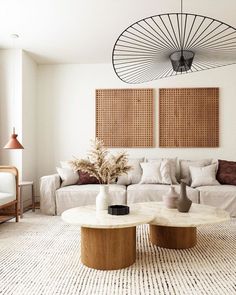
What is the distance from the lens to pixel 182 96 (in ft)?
18.0

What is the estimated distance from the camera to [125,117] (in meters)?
5.59

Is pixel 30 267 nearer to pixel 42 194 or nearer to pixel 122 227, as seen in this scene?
pixel 122 227

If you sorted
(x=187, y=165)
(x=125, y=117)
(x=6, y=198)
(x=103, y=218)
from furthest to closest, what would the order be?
(x=125, y=117)
(x=187, y=165)
(x=6, y=198)
(x=103, y=218)

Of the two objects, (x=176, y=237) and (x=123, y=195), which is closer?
(x=176, y=237)

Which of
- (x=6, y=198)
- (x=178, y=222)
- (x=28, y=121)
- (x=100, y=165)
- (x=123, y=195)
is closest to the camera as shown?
(x=178, y=222)

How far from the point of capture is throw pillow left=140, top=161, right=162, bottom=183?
4.83 m

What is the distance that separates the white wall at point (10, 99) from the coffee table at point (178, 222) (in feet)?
8.89

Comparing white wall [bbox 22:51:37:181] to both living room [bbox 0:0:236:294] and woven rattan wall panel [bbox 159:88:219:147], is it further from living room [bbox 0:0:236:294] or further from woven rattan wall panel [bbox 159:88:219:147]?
woven rattan wall panel [bbox 159:88:219:147]

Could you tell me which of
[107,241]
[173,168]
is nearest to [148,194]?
[173,168]

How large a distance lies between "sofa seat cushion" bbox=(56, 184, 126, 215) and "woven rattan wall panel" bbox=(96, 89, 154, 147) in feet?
4.12

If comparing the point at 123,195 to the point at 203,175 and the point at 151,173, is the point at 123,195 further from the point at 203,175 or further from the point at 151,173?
the point at 203,175

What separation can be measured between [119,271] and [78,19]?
3031 mm

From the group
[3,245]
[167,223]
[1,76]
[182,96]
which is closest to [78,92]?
[1,76]

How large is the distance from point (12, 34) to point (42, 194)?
2357mm
